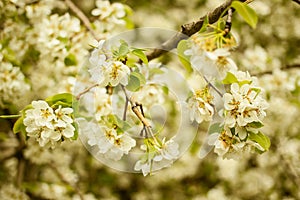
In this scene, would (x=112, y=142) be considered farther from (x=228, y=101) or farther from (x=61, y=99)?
(x=228, y=101)

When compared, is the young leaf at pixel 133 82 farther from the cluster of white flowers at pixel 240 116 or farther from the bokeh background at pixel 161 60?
the bokeh background at pixel 161 60

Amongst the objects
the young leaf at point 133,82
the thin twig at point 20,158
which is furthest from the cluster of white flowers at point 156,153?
the thin twig at point 20,158

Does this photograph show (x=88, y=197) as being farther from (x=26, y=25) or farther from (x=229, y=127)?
(x=229, y=127)

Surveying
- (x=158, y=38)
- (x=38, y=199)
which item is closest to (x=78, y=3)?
(x=158, y=38)

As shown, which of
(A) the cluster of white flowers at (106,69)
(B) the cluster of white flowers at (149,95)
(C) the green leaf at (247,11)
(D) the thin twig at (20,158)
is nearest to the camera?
(C) the green leaf at (247,11)

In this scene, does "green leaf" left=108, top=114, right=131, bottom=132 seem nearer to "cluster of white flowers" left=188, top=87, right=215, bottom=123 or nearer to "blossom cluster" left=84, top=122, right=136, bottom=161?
"blossom cluster" left=84, top=122, right=136, bottom=161

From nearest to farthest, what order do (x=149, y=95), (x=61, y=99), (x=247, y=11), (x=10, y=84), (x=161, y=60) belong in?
(x=247, y=11) → (x=61, y=99) → (x=149, y=95) → (x=10, y=84) → (x=161, y=60)

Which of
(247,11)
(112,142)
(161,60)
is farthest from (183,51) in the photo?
(161,60)
